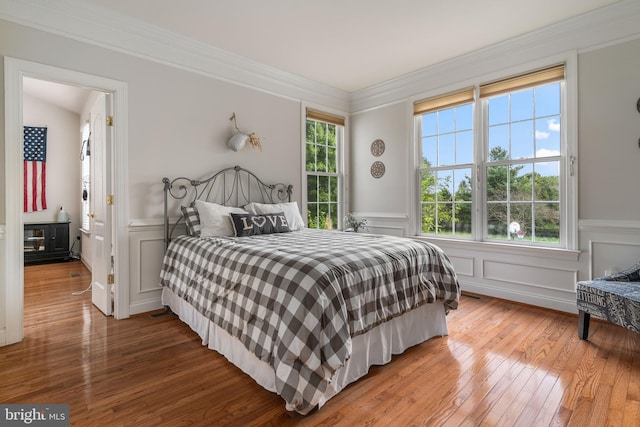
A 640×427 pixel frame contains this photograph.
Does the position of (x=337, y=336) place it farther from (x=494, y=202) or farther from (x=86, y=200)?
(x=86, y=200)

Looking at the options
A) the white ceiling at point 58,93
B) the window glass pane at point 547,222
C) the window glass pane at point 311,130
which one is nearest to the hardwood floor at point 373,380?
the window glass pane at point 547,222

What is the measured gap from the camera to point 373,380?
1.92 meters

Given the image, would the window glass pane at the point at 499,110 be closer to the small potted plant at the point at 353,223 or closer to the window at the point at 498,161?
the window at the point at 498,161

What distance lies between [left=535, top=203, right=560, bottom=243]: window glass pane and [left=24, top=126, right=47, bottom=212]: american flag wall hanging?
7485mm

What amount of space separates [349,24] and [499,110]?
1.90m

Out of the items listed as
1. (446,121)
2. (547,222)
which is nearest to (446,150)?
(446,121)

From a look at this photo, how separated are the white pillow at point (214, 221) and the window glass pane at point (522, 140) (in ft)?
10.0

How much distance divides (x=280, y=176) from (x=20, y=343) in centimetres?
286

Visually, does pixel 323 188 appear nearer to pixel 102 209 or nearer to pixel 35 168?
pixel 102 209

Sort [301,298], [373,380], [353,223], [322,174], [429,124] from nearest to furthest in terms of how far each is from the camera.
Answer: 1. [301,298]
2. [373,380]
3. [429,124]
4. [353,223]
5. [322,174]

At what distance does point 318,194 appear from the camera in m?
4.73

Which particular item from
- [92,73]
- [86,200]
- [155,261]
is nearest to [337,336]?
[155,261]

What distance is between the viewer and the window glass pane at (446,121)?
156 inches

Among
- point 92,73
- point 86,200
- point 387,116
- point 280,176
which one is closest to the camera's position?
point 92,73
